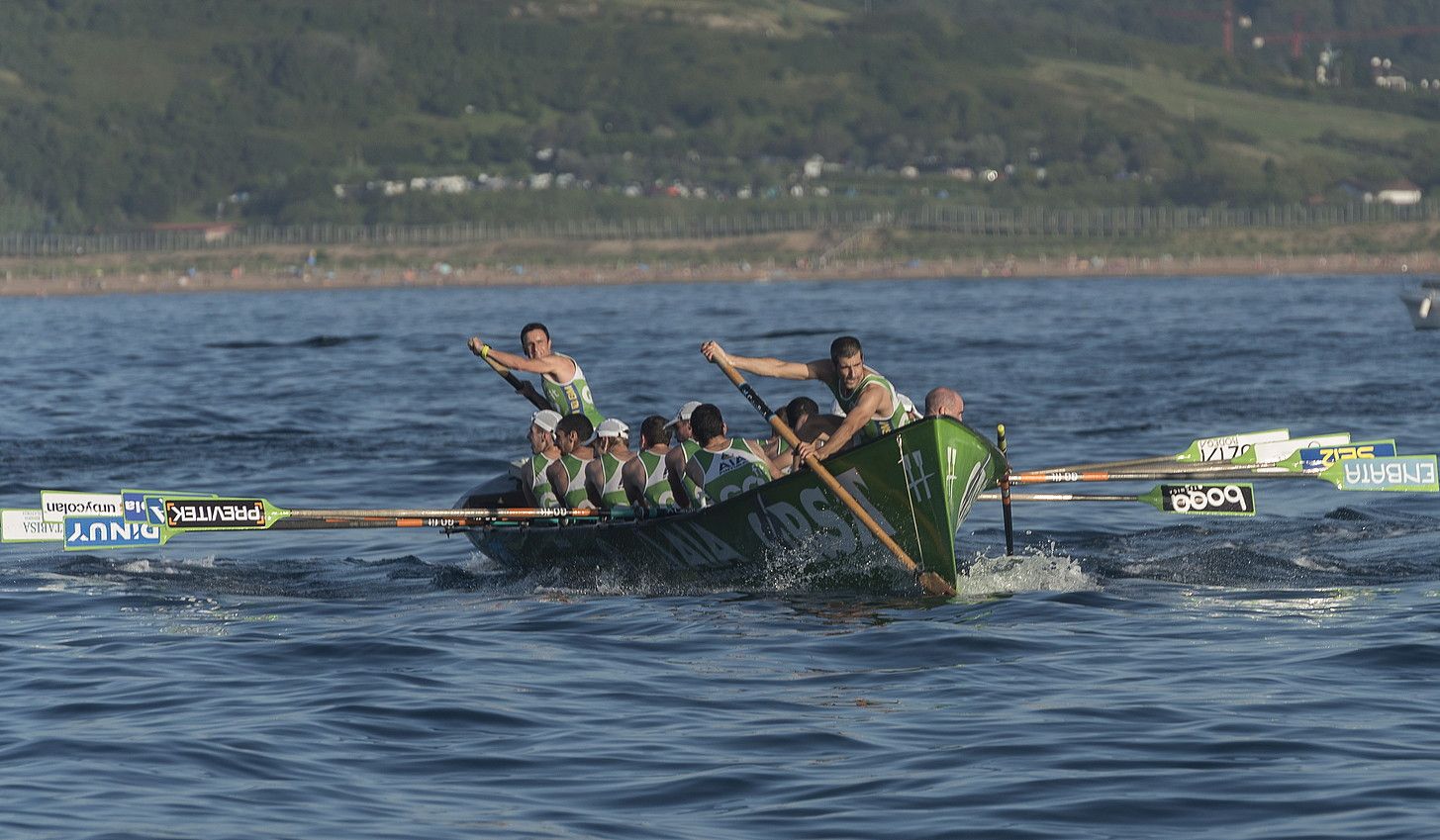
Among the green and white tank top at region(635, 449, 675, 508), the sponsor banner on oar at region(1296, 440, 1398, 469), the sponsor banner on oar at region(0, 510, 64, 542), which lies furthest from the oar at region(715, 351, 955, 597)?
the sponsor banner on oar at region(0, 510, 64, 542)

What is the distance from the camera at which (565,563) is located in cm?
1686

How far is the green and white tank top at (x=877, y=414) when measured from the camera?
1526cm

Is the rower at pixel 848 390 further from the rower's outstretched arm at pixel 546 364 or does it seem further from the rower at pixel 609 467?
the rower's outstretched arm at pixel 546 364

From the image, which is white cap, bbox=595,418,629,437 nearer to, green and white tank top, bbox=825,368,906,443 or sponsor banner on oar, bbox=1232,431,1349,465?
green and white tank top, bbox=825,368,906,443

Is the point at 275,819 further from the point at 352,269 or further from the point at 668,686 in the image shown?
the point at 352,269

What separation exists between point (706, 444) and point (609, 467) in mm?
1256

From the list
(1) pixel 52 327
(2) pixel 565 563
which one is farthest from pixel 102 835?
(1) pixel 52 327

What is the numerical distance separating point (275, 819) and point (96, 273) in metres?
179

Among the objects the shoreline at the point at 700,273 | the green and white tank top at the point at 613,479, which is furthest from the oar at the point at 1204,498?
the shoreline at the point at 700,273

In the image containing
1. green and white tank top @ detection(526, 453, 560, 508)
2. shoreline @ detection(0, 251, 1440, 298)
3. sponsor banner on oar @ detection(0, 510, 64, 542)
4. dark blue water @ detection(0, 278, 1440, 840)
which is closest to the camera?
dark blue water @ detection(0, 278, 1440, 840)

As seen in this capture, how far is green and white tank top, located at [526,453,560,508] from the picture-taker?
55.7 feet

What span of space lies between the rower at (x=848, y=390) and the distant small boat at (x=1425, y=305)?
40.7 meters

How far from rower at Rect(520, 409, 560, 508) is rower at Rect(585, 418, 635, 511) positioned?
37 centimetres

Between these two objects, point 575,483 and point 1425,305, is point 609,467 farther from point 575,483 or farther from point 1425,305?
point 1425,305
